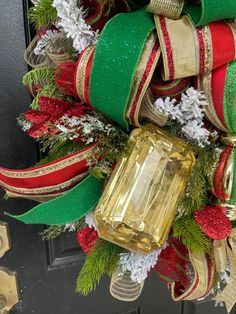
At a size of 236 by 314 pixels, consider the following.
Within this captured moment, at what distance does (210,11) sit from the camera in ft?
1.34

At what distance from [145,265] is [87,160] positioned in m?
0.17

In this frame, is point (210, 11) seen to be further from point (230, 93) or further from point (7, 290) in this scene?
point (7, 290)

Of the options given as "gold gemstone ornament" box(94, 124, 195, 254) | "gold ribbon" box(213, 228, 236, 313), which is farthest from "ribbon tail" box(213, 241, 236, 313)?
"gold gemstone ornament" box(94, 124, 195, 254)

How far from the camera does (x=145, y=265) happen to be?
0.55 metres

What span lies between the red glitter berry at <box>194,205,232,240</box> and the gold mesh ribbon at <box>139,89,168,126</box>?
0.43 feet

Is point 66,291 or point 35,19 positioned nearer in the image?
point 35,19

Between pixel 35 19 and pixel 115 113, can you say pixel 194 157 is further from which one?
pixel 35 19

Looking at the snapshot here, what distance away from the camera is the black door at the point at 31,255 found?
661mm

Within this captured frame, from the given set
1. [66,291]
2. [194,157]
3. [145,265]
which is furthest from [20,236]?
[194,157]

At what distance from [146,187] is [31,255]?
1.49 feet

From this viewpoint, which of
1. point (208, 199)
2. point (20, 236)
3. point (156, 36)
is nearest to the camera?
point (156, 36)

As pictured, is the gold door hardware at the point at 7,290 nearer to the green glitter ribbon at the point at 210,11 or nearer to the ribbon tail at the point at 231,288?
the ribbon tail at the point at 231,288

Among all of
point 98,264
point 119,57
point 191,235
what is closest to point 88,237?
point 98,264

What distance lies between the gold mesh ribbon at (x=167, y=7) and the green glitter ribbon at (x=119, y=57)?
0.02 m
